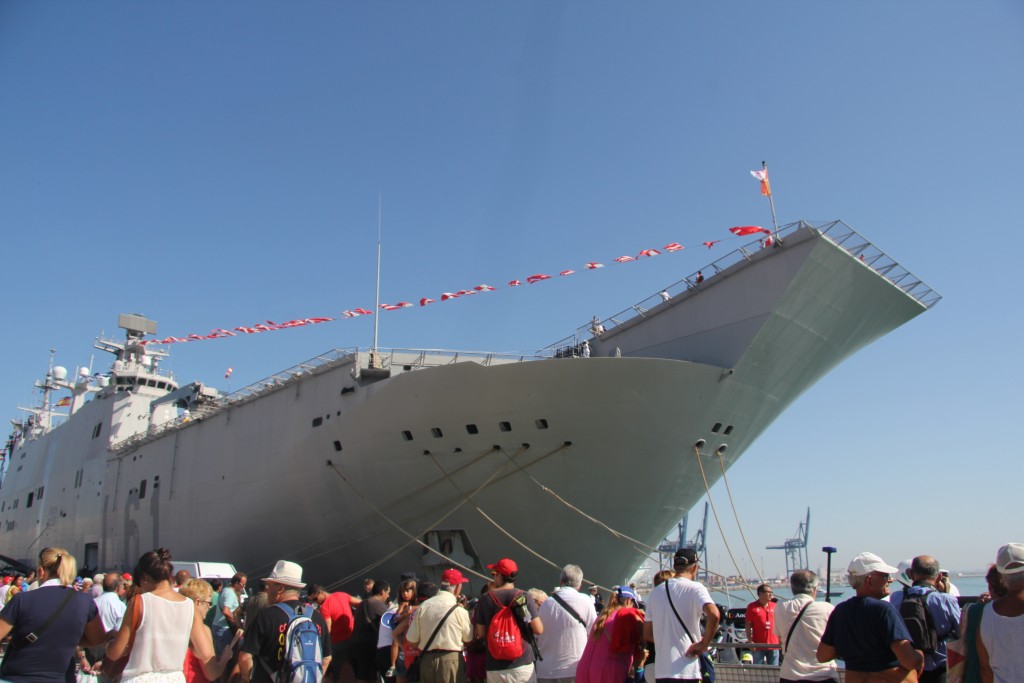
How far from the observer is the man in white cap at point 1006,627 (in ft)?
9.11

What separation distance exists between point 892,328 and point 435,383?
8660 mm

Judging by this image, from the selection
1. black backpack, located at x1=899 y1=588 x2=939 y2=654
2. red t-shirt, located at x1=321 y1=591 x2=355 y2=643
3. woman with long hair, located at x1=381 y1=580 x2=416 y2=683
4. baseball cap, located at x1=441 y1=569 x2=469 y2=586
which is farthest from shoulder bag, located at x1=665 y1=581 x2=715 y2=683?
→ red t-shirt, located at x1=321 y1=591 x2=355 y2=643

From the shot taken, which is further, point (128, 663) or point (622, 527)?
point (622, 527)

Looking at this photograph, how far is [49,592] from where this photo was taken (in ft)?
10.9

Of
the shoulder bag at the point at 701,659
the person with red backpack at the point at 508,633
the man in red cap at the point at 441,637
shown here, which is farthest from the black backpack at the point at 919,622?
the man in red cap at the point at 441,637

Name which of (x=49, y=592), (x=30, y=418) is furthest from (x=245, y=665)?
(x=30, y=418)

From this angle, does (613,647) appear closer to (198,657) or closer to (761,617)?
(198,657)

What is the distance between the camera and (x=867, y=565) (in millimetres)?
3439

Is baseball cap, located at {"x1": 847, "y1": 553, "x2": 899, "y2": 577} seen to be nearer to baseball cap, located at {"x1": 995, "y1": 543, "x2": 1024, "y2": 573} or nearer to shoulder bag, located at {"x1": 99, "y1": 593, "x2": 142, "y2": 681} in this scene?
baseball cap, located at {"x1": 995, "y1": 543, "x2": 1024, "y2": 573}

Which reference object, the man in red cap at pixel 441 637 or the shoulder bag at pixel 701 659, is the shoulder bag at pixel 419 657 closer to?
the man in red cap at pixel 441 637

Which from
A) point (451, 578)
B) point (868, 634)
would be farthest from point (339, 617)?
point (868, 634)

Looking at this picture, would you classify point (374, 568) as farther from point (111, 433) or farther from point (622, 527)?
point (111, 433)

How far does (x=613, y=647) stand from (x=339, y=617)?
250 centimetres

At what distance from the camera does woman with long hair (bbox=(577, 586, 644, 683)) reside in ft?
13.1
